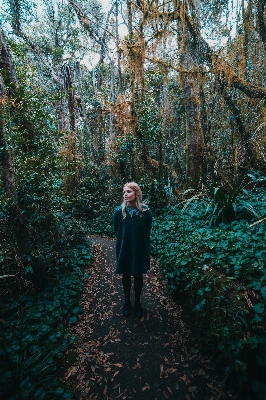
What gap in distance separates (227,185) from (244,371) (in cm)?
466

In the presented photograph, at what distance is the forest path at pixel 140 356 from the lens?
2.24 metres

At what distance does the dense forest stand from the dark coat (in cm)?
78

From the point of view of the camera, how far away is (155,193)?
7.16 metres

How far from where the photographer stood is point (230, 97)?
22.0ft

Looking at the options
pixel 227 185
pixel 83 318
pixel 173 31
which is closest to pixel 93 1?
pixel 173 31

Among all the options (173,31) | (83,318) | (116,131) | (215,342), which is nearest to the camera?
(215,342)

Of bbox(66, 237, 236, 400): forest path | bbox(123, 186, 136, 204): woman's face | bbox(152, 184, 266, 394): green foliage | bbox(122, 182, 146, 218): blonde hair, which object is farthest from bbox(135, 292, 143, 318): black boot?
bbox(123, 186, 136, 204): woman's face

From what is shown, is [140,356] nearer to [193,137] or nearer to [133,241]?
[133,241]

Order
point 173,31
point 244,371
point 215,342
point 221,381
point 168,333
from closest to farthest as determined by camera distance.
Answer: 1. point 244,371
2. point 221,381
3. point 215,342
4. point 168,333
5. point 173,31

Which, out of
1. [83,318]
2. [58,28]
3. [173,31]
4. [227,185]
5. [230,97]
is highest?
[58,28]

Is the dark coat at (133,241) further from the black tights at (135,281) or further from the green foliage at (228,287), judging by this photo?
the green foliage at (228,287)

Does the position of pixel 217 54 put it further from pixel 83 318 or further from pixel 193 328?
pixel 83 318

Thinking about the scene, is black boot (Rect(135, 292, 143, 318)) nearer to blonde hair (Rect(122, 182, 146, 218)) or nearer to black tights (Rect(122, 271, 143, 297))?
black tights (Rect(122, 271, 143, 297))

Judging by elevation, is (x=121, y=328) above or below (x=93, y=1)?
below
